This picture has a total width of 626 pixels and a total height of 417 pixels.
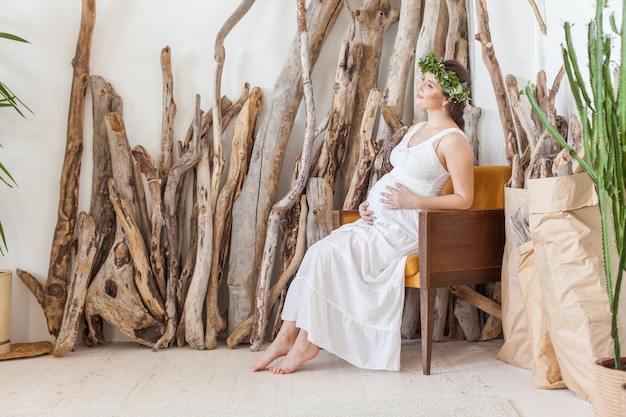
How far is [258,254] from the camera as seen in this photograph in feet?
12.5

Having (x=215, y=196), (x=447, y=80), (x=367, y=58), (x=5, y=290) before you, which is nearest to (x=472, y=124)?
(x=447, y=80)

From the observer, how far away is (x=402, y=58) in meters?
3.97

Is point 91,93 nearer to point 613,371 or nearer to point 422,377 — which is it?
point 422,377

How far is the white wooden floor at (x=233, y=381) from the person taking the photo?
8.98 feet

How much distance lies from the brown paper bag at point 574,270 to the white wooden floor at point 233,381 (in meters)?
0.22

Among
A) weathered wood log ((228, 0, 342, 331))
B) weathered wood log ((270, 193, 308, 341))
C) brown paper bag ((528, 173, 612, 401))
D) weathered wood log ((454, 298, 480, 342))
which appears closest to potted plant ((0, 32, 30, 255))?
weathered wood log ((228, 0, 342, 331))

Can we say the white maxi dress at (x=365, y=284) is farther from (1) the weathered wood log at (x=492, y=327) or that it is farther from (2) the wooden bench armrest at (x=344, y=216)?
(1) the weathered wood log at (x=492, y=327)

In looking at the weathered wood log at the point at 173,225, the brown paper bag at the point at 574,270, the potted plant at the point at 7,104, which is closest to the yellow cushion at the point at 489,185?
the brown paper bag at the point at 574,270

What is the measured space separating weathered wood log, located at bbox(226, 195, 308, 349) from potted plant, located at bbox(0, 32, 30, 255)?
4.13ft

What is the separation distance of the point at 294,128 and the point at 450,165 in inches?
43.7

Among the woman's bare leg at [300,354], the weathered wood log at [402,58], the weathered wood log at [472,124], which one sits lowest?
the woman's bare leg at [300,354]

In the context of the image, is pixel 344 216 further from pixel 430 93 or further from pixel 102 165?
pixel 102 165

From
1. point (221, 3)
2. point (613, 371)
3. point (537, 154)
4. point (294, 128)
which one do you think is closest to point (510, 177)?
point (537, 154)

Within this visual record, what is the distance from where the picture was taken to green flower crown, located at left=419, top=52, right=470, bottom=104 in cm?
335
